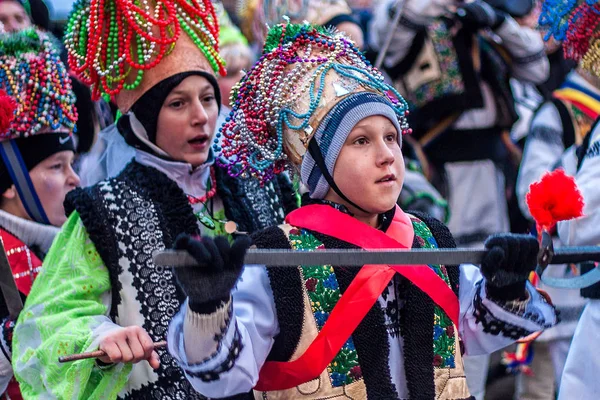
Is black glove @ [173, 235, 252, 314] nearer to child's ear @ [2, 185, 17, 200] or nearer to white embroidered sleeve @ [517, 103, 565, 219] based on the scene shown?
child's ear @ [2, 185, 17, 200]

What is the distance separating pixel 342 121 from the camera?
3188 millimetres

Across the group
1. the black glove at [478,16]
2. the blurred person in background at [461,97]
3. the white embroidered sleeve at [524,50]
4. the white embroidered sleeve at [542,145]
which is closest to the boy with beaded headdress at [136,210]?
the white embroidered sleeve at [542,145]

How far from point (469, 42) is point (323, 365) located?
3.67 meters

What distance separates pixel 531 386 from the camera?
19.6ft

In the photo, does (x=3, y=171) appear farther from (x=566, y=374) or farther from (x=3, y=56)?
(x=566, y=374)

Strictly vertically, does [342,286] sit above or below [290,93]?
below

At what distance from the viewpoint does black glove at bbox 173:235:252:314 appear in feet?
8.71

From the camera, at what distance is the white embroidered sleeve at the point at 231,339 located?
112 inches

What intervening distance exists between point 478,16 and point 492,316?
3.37 metres

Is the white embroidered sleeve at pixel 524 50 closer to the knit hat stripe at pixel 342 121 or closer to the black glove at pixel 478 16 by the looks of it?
the black glove at pixel 478 16

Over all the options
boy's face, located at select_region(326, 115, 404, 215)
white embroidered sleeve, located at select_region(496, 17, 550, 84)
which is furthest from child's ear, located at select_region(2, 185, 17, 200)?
white embroidered sleeve, located at select_region(496, 17, 550, 84)

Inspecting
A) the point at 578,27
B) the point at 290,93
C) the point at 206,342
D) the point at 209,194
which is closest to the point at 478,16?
the point at 578,27

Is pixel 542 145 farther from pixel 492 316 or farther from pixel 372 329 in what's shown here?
pixel 372 329

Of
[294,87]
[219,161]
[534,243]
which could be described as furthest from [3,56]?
[534,243]
